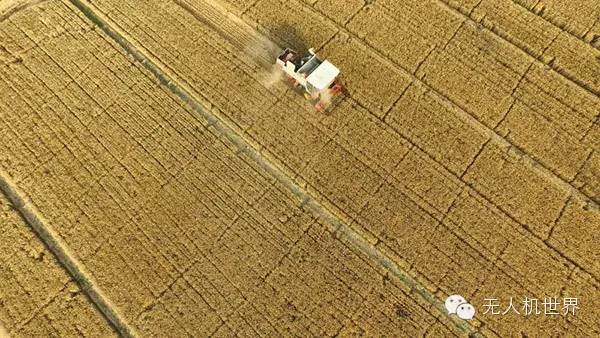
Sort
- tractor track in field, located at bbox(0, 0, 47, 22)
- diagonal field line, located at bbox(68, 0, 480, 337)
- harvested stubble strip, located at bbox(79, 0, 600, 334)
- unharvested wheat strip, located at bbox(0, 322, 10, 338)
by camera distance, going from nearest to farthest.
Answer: unharvested wheat strip, located at bbox(0, 322, 10, 338), diagonal field line, located at bbox(68, 0, 480, 337), harvested stubble strip, located at bbox(79, 0, 600, 334), tractor track in field, located at bbox(0, 0, 47, 22)

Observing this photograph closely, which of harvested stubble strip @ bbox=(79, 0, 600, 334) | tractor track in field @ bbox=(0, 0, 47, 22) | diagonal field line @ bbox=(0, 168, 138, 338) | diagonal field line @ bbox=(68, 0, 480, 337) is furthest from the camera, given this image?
tractor track in field @ bbox=(0, 0, 47, 22)

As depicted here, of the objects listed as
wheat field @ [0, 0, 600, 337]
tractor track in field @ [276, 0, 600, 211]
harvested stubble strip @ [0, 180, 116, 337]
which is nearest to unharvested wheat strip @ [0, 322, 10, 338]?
harvested stubble strip @ [0, 180, 116, 337]

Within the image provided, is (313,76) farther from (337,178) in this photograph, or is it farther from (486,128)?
(486,128)

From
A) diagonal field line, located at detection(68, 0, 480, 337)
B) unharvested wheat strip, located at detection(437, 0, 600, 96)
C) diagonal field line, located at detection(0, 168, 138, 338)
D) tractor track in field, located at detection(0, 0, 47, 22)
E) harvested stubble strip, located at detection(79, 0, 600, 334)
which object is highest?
unharvested wheat strip, located at detection(437, 0, 600, 96)

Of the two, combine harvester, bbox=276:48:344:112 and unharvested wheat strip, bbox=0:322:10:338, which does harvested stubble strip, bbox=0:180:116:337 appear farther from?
combine harvester, bbox=276:48:344:112

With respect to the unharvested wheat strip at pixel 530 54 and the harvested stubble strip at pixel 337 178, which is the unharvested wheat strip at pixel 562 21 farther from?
the harvested stubble strip at pixel 337 178

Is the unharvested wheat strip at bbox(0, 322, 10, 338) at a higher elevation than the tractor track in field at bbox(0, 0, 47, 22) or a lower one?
lower

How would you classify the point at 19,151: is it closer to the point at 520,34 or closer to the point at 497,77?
the point at 497,77
